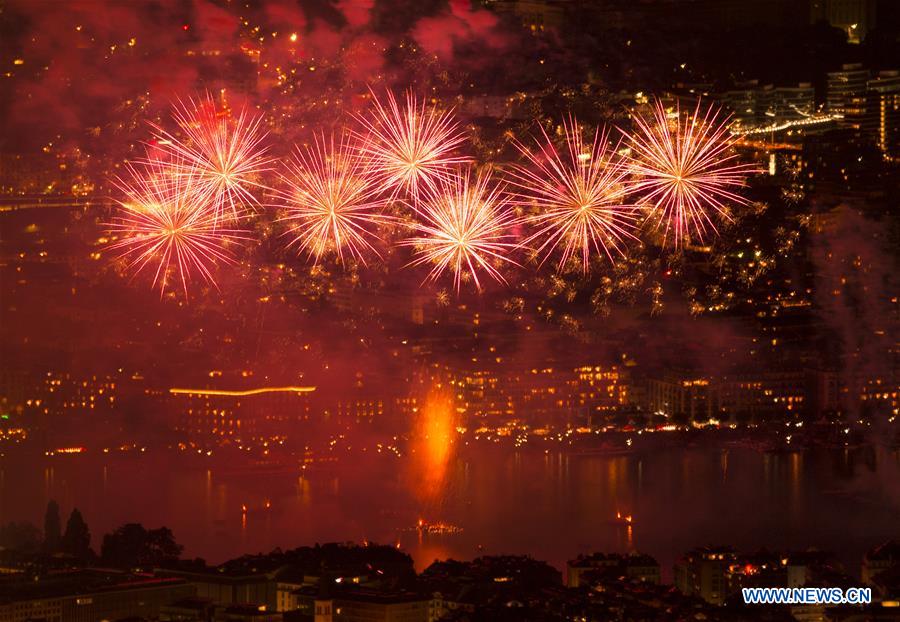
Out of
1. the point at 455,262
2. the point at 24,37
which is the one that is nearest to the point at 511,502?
the point at 455,262

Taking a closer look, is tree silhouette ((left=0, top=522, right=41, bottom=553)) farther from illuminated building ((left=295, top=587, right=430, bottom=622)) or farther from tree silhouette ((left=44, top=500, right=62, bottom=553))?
illuminated building ((left=295, top=587, right=430, bottom=622))

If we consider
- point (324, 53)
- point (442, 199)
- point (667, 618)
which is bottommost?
point (667, 618)

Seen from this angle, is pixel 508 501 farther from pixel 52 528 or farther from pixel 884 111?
pixel 884 111

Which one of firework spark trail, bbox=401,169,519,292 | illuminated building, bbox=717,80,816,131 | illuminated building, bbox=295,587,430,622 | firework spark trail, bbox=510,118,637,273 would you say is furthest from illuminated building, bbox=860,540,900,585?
illuminated building, bbox=717,80,816,131

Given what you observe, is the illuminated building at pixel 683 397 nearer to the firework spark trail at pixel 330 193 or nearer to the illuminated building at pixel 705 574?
the firework spark trail at pixel 330 193

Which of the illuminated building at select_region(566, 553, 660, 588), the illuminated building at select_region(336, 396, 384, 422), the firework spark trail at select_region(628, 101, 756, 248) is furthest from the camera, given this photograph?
the illuminated building at select_region(336, 396, 384, 422)

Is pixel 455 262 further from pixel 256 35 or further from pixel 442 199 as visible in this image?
pixel 442 199

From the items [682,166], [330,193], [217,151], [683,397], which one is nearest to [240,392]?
[683,397]
